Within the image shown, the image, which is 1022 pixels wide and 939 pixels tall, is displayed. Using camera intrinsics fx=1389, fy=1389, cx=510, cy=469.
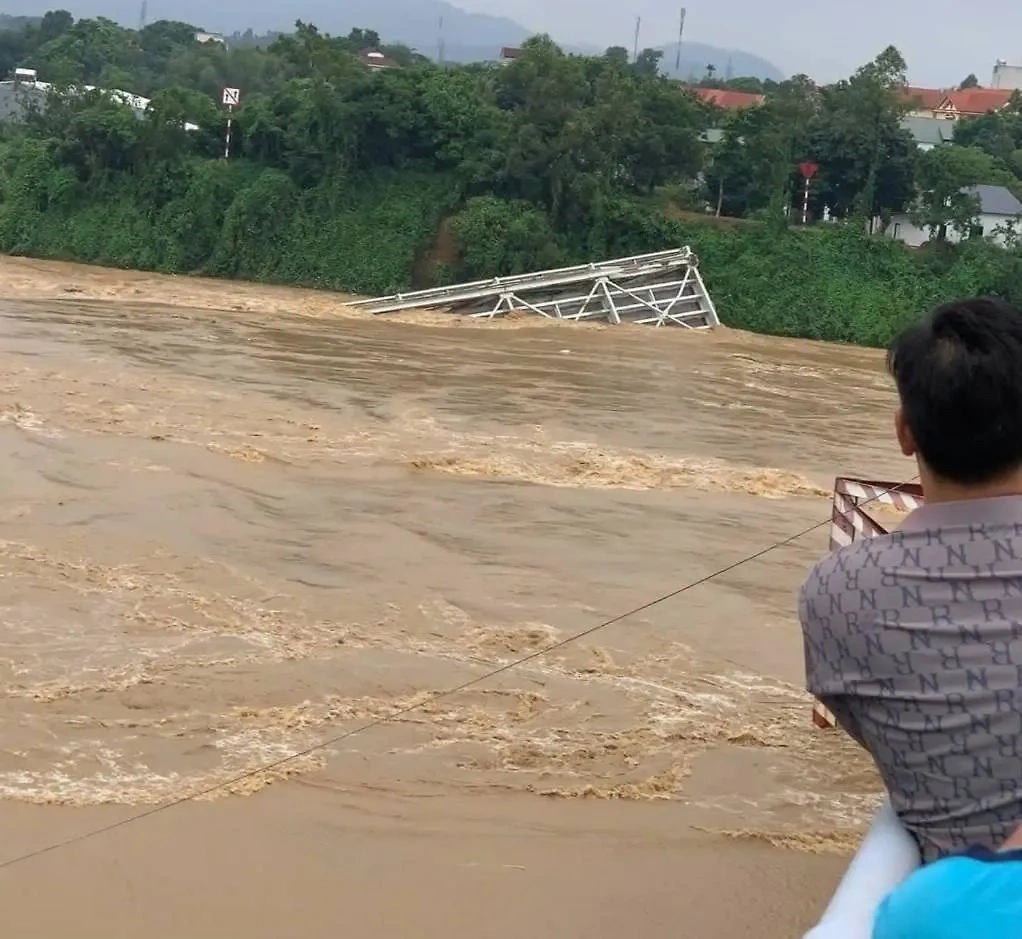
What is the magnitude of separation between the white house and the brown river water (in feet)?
50.1

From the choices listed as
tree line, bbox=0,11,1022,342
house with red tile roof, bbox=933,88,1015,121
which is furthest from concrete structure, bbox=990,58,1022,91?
tree line, bbox=0,11,1022,342

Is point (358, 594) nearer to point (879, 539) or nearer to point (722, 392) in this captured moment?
point (879, 539)

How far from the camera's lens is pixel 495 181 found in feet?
97.1

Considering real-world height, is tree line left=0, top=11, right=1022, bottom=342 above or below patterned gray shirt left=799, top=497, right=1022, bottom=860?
above

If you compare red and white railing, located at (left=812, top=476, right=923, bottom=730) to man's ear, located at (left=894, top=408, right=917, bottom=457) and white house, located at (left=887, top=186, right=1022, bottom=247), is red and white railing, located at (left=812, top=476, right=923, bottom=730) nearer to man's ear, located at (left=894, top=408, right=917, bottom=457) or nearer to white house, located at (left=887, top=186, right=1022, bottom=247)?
man's ear, located at (left=894, top=408, right=917, bottom=457)

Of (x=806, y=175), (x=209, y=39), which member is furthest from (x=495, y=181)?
(x=209, y=39)

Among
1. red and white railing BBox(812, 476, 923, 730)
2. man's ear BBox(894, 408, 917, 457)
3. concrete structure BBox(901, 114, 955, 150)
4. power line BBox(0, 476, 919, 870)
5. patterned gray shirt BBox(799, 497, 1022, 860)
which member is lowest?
power line BBox(0, 476, 919, 870)

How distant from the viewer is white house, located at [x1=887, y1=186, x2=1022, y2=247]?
93.9 ft

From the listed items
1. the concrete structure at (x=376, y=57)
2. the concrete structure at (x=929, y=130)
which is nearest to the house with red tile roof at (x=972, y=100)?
the concrete structure at (x=929, y=130)

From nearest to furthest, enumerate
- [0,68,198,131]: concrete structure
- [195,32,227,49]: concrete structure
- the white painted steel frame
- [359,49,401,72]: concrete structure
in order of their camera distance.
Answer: the white painted steel frame < [0,68,198,131]: concrete structure < [359,49,401,72]: concrete structure < [195,32,227,49]: concrete structure

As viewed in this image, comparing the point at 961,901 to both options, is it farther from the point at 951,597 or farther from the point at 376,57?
the point at 376,57

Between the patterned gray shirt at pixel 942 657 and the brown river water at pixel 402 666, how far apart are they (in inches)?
99.6

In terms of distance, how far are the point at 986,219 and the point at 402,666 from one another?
26770 millimetres

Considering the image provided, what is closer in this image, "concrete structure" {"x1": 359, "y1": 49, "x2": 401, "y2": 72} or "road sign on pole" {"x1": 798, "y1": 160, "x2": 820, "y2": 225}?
"road sign on pole" {"x1": 798, "y1": 160, "x2": 820, "y2": 225}
